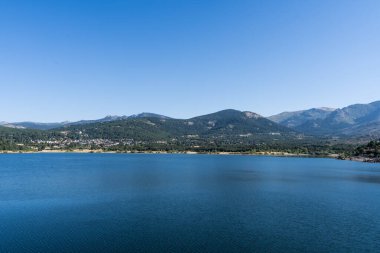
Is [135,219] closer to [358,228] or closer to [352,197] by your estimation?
[358,228]

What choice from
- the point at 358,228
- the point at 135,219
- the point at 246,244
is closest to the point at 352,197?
the point at 358,228

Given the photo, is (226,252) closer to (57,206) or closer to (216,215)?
(216,215)

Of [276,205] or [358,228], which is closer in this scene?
[358,228]

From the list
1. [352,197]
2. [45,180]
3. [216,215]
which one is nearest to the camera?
[216,215]

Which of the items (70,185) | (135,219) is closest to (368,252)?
(135,219)

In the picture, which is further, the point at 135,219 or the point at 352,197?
the point at 352,197

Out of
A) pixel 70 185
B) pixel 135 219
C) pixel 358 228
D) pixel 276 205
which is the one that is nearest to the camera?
pixel 358 228

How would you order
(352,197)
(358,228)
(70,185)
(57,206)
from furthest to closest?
(70,185)
(352,197)
(57,206)
(358,228)

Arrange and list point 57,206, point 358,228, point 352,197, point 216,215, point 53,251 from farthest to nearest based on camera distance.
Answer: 1. point 352,197
2. point 57,206
3. point 216,215
4. point 358,228
5. point 53,251
